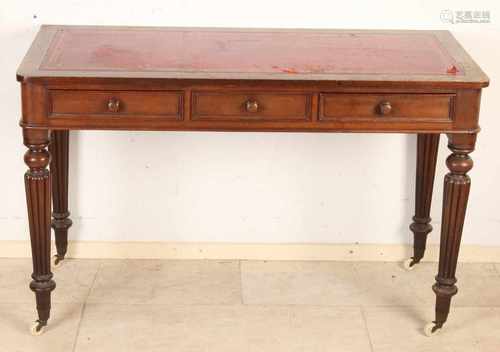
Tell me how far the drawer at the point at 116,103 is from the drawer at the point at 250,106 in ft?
0.21

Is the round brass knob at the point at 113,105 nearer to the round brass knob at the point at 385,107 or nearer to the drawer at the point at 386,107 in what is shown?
the drawer at the point at 386,107

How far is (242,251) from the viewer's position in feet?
12.5

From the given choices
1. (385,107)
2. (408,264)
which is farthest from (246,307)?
(385,107)

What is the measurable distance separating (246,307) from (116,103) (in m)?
0.87

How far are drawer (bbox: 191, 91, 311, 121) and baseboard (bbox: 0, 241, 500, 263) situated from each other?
88 cm

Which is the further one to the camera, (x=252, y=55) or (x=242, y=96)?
(x=252, y=55)

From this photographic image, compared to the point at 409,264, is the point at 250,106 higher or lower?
higher

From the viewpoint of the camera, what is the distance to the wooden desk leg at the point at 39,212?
3029 millimetres

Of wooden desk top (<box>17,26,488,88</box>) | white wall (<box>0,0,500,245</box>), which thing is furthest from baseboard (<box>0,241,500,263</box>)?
wooden desk top (<box>17,26,488,88</box>)

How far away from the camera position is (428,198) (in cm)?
369

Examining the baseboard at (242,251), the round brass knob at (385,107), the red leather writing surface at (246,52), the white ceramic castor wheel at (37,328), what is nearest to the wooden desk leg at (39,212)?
the white ceramic castor wheel at (37,328)

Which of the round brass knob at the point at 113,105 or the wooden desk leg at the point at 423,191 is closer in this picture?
the round brass knob at the point at 113,105

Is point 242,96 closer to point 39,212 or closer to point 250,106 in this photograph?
point 250,106

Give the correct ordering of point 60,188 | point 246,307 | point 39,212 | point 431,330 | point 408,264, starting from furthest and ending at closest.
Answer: point 408,264 < point 60,188 < point 246,307 < point 431,330 < point 39,212
